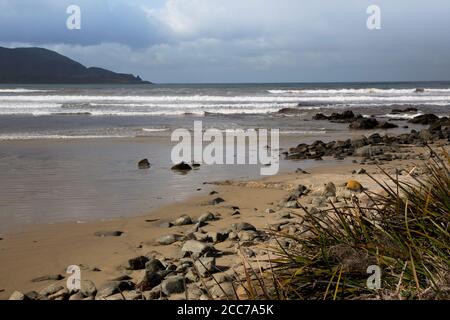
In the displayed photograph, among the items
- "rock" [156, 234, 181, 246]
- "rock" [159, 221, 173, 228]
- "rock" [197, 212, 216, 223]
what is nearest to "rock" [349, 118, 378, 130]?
"rock" [197, 212, 216, 223]

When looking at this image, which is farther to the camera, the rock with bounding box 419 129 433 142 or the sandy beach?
the rock with bounding box 419 129 433 142

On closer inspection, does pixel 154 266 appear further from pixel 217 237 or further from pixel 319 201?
pixel 319 201

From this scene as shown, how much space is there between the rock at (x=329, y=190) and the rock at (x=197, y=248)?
10.3 feet

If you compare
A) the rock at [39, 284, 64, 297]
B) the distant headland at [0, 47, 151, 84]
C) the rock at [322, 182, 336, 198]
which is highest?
the distant headland at [0, 47, 151, 84]

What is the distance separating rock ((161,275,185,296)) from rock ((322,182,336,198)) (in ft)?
13.4

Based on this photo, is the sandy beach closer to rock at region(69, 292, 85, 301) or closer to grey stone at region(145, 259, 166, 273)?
grey stone at region(145, 259, 166, 273)

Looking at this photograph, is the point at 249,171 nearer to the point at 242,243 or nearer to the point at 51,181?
the point at 51,181

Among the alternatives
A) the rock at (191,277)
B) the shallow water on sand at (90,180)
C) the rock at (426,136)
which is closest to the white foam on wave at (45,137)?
the shallow water on sand at (90,180)

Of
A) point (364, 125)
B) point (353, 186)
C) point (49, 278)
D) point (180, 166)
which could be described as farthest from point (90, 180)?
point (364, 125)

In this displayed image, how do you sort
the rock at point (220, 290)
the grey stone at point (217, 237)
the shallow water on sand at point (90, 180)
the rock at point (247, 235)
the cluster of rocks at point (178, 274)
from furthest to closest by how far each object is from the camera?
1. the shallow water on sand at point (90, 180)
2. the grey stone at point (217, 237)
3. the rock at point (247, 235)
4. the cluster of rocks at point (178, 274)
5. the rock at point (220, 290)

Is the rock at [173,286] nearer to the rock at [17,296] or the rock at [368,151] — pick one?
the rock at [17,296]

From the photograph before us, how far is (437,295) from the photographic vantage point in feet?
8.12

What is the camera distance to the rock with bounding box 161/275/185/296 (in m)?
4.22

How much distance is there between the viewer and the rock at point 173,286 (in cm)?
422
